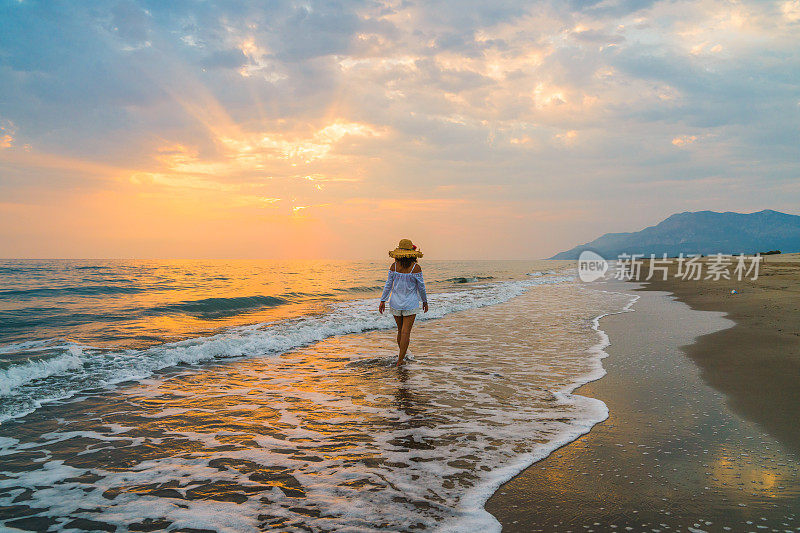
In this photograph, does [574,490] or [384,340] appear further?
[384,340]

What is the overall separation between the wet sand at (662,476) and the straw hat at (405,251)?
454 cm

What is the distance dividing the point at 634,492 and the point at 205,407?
579 centimetres

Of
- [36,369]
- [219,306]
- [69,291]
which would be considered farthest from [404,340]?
[69,291]

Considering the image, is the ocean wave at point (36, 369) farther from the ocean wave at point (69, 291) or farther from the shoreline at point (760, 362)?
the ocean wave at point (69, 291)

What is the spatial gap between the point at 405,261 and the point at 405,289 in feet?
2.09

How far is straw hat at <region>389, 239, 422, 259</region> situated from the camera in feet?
31.0

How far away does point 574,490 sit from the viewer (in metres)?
3.71

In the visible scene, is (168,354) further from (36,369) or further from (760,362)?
(760,362)

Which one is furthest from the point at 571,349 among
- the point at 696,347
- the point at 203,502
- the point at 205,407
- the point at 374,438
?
the point at 203,502

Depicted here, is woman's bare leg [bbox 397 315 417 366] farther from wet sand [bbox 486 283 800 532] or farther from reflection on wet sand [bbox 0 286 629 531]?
wet sand [bbox 486 283 800 532]

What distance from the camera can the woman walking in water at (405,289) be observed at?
31.1 feet

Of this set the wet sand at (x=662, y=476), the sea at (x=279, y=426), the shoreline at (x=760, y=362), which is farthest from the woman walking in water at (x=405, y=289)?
the shoreline at (x=760, y=362)

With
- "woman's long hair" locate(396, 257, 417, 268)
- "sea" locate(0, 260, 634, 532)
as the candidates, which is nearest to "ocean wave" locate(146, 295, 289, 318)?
"sea" locate(0, 260, 634, 532)

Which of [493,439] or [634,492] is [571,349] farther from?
[634,492]
